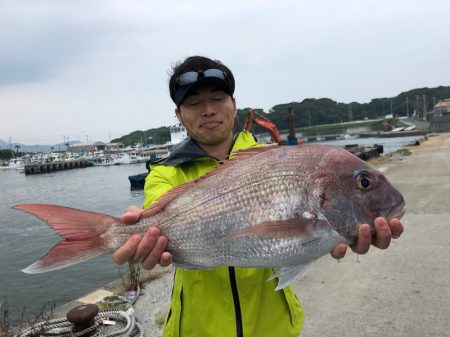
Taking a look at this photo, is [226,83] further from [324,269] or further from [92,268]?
[92,268]

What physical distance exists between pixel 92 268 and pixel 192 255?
408 inches

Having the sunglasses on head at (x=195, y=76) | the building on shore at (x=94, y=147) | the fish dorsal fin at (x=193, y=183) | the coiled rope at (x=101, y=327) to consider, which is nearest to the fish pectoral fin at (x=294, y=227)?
the fish dorsal fin at (x=193, y=183)

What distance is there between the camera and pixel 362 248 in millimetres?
1857

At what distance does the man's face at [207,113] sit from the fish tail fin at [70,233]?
30.5 inches

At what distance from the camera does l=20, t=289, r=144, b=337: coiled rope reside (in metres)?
4.27

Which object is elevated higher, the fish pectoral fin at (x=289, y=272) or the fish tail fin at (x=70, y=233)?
the fish tail fin at (x=70, y=233)

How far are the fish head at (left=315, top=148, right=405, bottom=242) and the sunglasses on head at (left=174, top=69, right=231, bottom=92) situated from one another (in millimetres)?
830

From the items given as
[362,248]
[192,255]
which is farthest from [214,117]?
[362,248]

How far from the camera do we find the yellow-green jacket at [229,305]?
6.85 ft

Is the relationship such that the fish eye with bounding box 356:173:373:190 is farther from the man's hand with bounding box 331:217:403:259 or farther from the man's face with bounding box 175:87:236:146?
the man's face with bounding box 175:87:236:146

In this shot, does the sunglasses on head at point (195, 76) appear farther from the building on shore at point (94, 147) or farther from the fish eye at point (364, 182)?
the building on shore at point (94, 147)

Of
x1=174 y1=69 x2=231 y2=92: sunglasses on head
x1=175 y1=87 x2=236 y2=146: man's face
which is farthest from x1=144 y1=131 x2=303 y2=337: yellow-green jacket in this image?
x1=174 y1=69 x2=231 y2=92: sunglasses on head

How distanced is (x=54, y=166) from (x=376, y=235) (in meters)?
89.2

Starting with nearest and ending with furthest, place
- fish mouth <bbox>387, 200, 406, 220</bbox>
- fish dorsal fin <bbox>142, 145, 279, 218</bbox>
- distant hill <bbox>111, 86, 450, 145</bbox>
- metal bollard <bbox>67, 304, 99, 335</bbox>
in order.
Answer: fish mouth <bbox>387, 200, 406, 220</bbox> → fish dorsal fin <bbox>142, 145, 279, 218</bbox> → metal bollard <bbox>67, 304, 99, 335</bbox> → distant hill <bbox>111, 86, 450, 145</bbox>
